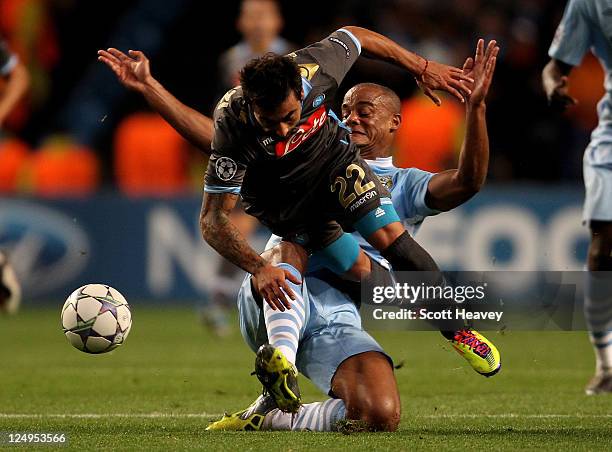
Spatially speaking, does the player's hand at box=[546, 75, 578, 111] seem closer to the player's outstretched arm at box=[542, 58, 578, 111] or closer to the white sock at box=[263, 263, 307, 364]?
the player's outstretched arm at box=[542, 58, 578, 111]

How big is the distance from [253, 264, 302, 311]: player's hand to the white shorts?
8.13ft


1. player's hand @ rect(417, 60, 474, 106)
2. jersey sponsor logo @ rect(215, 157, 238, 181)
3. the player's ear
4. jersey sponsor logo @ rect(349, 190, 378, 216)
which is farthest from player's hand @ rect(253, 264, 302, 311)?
the player's ear

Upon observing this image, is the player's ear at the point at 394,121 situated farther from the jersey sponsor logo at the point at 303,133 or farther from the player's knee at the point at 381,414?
the player's knee at the point at 381,414

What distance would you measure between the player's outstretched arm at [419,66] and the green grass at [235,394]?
4.40 ft

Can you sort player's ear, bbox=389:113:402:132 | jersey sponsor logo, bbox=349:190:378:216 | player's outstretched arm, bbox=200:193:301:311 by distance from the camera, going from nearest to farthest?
player's outstretched arm, bbox=200:193:301:311 < jersey sponsor logo, bbox=349:190:378:216 < player's ear, bbox=389:113:402:132

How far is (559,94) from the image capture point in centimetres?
705

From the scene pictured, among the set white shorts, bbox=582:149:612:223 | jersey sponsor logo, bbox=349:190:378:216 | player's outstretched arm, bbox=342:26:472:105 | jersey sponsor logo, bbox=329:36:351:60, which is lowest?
white shorts, bbox=582:149:612:223

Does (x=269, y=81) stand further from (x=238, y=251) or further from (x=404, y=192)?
(x=404, y=192)

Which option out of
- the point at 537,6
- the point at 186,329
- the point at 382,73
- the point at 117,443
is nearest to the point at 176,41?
the point at 382,73

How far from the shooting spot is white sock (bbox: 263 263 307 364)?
549 centimetres

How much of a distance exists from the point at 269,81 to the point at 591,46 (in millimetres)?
2826

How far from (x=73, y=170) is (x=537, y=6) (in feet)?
18.3

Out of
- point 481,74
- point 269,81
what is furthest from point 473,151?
point 269,81

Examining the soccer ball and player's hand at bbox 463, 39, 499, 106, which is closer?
player's hand at bbox 463, 39, 499, 106
